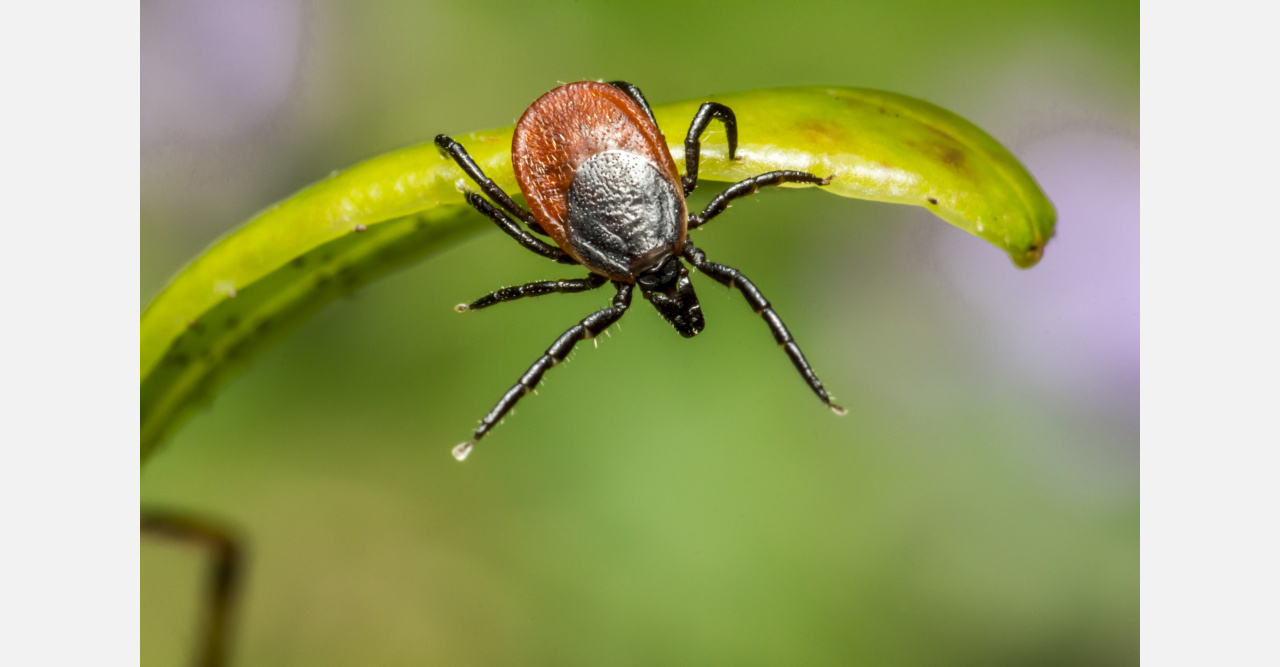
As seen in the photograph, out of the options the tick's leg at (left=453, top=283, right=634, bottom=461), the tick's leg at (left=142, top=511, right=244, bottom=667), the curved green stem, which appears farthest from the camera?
the tick's leg at (left=142, top=511, right=244, bottom=667)

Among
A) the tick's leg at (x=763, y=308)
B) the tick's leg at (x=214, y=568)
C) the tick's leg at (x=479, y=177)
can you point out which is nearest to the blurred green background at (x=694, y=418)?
the tick's leg at (x=214, y=568)

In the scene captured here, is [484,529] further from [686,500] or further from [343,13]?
[343,13]

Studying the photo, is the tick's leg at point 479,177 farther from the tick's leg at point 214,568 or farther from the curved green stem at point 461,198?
the tick's leg at point 214,568

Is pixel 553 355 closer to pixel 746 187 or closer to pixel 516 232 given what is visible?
pixel 516 232

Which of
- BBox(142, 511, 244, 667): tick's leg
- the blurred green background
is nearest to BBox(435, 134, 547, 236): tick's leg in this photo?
the blurred green background

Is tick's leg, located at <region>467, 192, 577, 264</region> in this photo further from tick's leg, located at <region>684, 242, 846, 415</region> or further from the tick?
tick's leg, located at <region>684, 242, 846, 415</region>

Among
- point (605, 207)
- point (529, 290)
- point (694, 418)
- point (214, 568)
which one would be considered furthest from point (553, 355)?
point (214, 568)

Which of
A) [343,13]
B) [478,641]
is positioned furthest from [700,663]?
[343,13]
